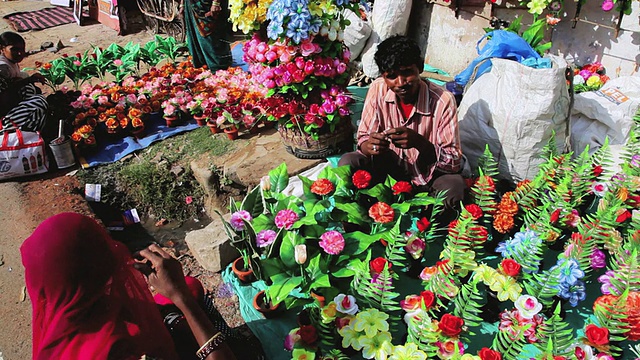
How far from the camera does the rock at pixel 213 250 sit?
2990 millimetres

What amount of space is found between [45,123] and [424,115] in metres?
3.82

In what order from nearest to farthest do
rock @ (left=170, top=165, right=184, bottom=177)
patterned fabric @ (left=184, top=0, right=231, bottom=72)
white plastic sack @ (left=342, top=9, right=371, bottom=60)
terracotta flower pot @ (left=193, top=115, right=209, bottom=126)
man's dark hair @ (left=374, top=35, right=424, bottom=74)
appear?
man's dark hair @ (left=374, top=35, right=424, bottom=74), rock @ (left=170, top=165, right=184, bottom=177), terracotta flower pot @ (left=193, top=115, right=209, bottom=126), white plastic sack @ (left=342, top=9, right=371, bottom=60), patterned fabric @ (left=184, top=0, right=231, bottom=72)

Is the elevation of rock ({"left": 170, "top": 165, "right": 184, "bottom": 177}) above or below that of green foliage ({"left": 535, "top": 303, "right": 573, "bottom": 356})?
below

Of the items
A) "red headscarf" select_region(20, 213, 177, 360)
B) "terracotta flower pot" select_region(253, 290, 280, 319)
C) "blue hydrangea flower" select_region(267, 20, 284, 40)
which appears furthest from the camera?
"blue hydrangea flower" select_region(267, 20, 284, 40)

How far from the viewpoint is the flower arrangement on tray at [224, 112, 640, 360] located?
6.14 feet

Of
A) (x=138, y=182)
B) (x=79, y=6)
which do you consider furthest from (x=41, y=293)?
(x=79, y=6)

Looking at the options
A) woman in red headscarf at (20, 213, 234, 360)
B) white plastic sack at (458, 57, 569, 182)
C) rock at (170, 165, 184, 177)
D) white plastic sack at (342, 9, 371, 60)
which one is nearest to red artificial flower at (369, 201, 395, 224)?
woman in red headscarf at (20, 213, 234, 360)

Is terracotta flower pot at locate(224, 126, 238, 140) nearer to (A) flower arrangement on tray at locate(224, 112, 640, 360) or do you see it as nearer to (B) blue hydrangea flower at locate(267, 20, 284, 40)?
(B) blue hydrangea flower at locate(267, 20, 284, 40)

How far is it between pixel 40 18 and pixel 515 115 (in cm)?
1034

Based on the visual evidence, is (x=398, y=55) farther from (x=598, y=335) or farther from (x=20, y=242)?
(x=20, y=242)

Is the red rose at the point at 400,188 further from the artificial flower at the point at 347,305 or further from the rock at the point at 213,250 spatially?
the rock at the point at 213,250

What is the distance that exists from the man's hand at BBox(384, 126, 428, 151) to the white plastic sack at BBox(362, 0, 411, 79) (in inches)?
101

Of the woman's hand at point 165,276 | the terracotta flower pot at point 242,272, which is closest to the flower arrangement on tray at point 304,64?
the terracotta flower pot at point 242,272

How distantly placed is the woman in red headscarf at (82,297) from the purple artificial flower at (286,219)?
90 cm
